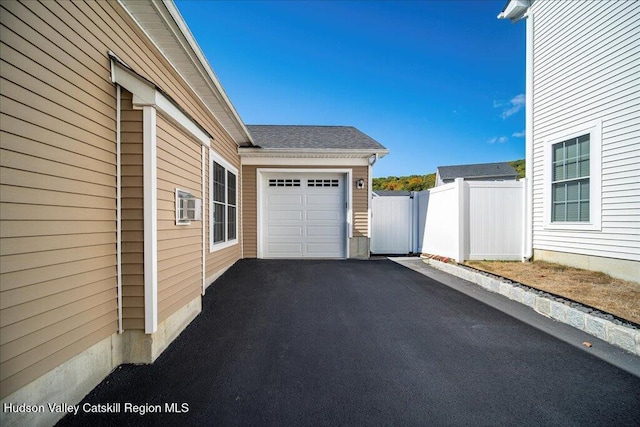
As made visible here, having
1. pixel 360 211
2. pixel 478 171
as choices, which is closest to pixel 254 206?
pixel 360 211

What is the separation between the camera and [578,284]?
13.8ft

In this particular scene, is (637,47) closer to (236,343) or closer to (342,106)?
(236,343)

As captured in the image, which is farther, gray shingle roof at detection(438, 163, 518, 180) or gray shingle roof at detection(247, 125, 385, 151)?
gray shingle roof at detection(438, 163, 518, 180)

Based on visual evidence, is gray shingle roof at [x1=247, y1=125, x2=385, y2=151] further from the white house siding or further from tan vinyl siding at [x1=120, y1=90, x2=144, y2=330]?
tan vinyl siding at [x1=120, y1=90, x2=144, y2=330]

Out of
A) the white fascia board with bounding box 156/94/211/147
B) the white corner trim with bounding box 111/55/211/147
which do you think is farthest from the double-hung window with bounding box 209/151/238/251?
the white corner trim with bounding box 111/55/211/147

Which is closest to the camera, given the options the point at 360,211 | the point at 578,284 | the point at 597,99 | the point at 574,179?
the point at 578,284

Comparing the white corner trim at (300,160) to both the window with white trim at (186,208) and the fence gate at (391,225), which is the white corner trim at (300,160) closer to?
the fence gate at (391,225)

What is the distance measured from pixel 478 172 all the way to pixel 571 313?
23.6m

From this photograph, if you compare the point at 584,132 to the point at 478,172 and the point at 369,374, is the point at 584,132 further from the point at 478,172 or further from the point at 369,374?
the point at 478,172

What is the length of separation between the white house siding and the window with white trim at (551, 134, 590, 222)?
0.26 meters

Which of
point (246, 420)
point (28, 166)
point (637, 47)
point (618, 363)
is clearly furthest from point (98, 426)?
point (637, 47)

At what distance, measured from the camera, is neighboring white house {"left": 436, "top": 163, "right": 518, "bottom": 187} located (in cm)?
2208

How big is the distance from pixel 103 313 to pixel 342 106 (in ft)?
39.7

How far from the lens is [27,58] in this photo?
164cm
